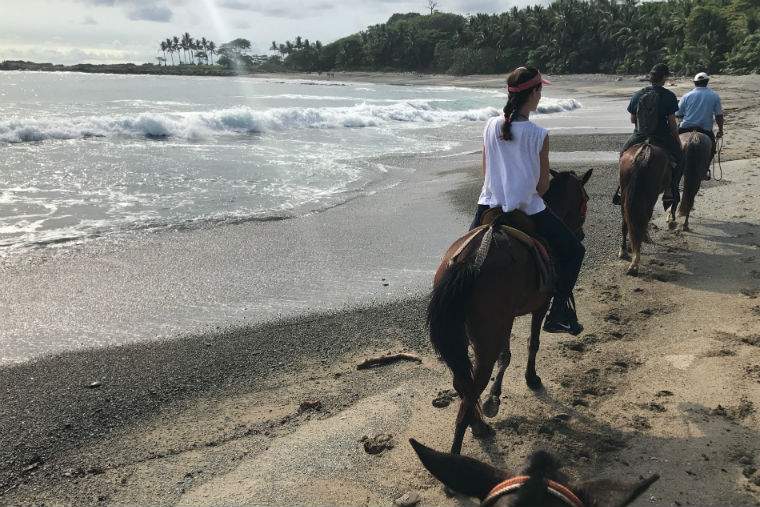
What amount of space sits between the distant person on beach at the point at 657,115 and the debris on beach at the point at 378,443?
5582 mm

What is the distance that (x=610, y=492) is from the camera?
5.21ft

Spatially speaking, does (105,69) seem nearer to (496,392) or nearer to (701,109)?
(701,109)

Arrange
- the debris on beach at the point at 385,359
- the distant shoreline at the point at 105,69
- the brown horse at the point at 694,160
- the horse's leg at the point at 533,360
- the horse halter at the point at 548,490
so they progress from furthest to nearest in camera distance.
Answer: the distant shoreline at the point at 105,69
the brown horse at the point at 694,160
the debris on beach at the point at 385,359
the horse's leg at the point at 533,360
the horse halter at the point at 548,490

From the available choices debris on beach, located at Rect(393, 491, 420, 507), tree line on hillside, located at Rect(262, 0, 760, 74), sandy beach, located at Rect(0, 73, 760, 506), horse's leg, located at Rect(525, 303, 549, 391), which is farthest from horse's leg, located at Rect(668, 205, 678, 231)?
tree line on hillside, located at Rect(262, 0, 760, 74)

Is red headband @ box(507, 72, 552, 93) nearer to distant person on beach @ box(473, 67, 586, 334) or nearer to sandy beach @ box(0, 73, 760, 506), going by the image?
distant person on beach @ box(473, 67, 586, 334)

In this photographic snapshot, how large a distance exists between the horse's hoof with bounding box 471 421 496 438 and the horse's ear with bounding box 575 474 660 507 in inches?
83.0

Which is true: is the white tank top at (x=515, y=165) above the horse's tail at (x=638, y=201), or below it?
above

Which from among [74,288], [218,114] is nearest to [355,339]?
[74,288]

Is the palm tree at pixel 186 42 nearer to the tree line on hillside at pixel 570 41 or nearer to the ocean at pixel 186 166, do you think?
the tree line on hillside at pixel 570 41

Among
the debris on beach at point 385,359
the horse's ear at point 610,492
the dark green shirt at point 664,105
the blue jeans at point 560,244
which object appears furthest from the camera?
the dark green shirt at point 664,105

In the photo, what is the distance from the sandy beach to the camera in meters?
3.38

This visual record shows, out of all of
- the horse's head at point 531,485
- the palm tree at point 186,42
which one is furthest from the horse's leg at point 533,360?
the palm tree at point 186,42

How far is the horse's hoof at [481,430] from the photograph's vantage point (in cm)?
370

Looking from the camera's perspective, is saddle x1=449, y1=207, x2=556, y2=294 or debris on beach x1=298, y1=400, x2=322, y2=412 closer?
saddle x1=449, y1=207, x2=556, y2=294
